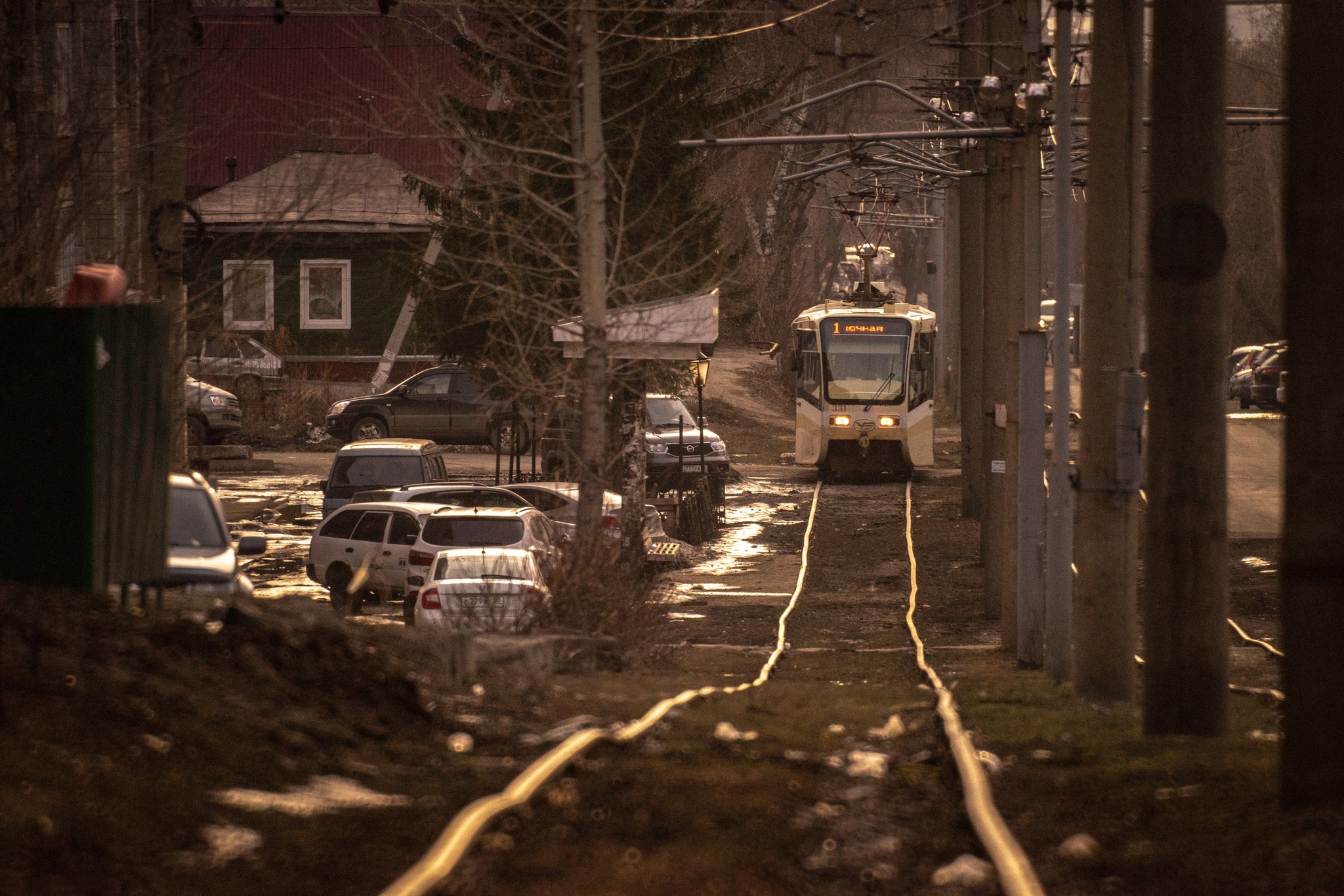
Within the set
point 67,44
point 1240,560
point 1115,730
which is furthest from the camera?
point 1240,560

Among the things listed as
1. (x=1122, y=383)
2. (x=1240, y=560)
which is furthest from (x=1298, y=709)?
(x=1240, y=560)

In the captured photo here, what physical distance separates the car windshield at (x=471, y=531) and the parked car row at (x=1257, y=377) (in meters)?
31.2

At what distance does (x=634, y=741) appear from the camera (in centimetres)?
826

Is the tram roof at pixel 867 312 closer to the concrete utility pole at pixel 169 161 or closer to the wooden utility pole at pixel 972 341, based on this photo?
the wooden utility pole at pixel 972 341

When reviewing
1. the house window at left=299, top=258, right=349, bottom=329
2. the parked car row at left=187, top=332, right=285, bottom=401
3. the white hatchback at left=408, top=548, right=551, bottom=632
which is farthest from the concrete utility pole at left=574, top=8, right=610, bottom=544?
the house window at left=299, top=258, right=349, bottom=329

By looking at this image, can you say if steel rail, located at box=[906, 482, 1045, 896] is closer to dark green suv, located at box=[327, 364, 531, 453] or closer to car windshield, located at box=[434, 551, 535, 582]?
car windshield, located at box=[434, 551, 535, 582]

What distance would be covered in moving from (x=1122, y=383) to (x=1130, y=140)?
1890 mm

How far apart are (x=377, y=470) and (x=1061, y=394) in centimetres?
1424

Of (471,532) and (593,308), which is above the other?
(593,308)

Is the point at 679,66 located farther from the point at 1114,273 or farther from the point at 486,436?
the point at 486,436

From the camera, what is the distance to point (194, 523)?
13.4 meters

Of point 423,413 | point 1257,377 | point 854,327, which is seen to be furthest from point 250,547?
point 1257,377

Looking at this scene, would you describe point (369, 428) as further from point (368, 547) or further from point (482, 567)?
point (482, 567)

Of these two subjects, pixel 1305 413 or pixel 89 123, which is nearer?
pixel 1305 413
